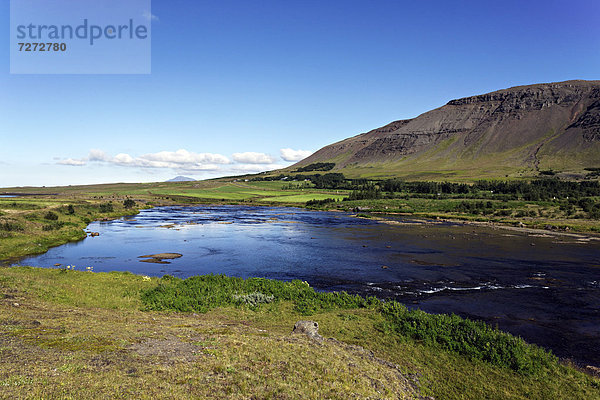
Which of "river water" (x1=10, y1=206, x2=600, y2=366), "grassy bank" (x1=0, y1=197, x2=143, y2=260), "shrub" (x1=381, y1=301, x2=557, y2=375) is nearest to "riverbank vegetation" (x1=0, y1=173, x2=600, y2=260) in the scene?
"grassy bank" (x1=0, y1=197, x2=143, y2=260)

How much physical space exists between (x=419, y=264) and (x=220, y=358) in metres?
35.2

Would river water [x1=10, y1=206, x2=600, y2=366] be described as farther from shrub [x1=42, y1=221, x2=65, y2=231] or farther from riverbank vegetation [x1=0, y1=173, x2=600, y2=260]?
shrub [x1=42, y1=221, x2=65, y2=231]

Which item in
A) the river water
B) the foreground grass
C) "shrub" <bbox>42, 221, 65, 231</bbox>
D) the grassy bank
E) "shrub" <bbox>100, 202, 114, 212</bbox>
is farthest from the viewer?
"shrub" <bbox>100, 202, 114, 212</bbox>

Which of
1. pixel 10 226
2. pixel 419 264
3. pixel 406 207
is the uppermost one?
pixel 10 226

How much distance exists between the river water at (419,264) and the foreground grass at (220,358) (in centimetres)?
810

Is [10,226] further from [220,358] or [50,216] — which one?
[220,358]

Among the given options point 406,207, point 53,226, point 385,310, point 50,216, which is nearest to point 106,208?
point 50,216

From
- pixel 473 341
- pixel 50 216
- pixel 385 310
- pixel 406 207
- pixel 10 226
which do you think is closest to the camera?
pixel 473 341

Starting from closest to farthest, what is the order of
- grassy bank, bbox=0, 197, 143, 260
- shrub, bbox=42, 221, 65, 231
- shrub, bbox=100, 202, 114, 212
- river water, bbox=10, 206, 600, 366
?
river water, bbox=10, 206, 600, 366 < grassy bank, bbox=0, 197, 143, 260 < shrub, bbox=42, 221, 65, 231 < shrub, bbox=100, 202, 114, 212

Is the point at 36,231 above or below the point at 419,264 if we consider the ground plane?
above

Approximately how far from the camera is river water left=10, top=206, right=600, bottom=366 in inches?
1009

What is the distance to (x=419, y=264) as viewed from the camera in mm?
42906

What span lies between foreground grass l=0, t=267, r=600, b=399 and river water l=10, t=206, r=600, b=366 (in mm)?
8098

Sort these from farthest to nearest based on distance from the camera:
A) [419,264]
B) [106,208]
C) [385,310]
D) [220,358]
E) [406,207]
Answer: [406,207] → [106,208] → [419,264] → [385,310] → [220,358]
